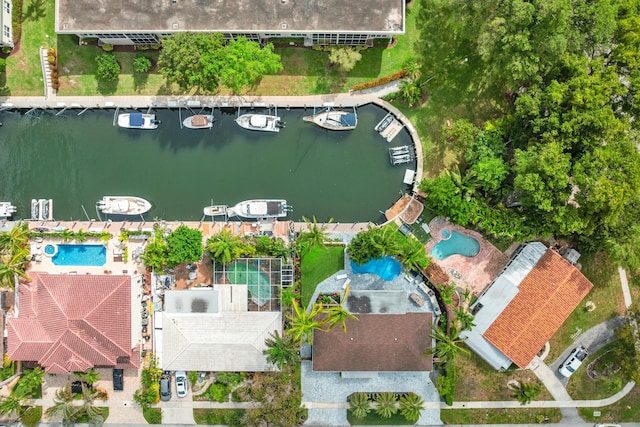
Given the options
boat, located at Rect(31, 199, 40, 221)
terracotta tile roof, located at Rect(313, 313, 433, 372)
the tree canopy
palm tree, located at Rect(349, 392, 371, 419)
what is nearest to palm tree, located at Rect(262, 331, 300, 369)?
terracotta tile roof, located at Rect(313, 313, 433, 372)

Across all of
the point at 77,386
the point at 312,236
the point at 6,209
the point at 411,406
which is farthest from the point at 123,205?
the point at 411,406

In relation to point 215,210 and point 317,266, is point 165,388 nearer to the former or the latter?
point 215,210

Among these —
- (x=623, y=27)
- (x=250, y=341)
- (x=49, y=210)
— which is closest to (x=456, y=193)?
(x=623, y=27)

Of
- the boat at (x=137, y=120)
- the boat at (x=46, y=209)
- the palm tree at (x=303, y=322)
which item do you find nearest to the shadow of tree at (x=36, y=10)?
the boat at (x=137, y=120)

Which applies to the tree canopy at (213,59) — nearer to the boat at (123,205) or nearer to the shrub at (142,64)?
the shrub at (142,64)

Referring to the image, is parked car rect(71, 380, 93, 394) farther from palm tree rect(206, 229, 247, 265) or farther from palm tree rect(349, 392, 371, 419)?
palm tree rect(349, 392, 371, 419)

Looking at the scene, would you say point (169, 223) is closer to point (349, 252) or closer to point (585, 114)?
point (349, 252)
